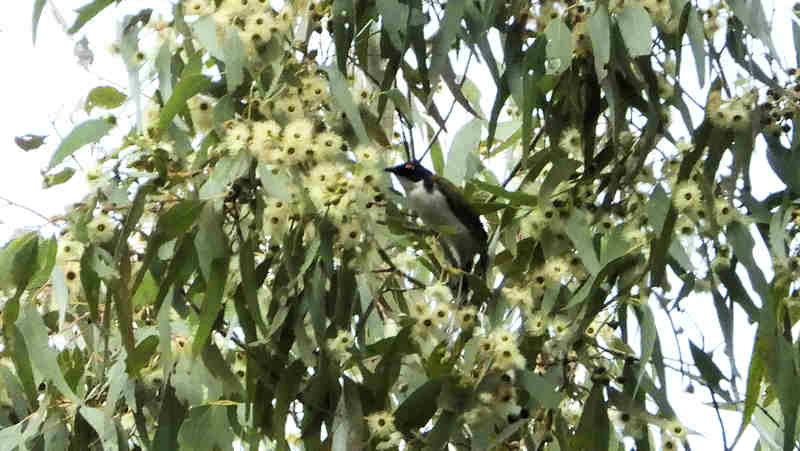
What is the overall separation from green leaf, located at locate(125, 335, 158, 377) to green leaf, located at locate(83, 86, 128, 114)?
0.62 m

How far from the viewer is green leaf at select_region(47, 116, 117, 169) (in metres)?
2.84

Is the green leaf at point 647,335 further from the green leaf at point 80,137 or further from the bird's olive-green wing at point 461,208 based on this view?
the green leaf at point 80,137

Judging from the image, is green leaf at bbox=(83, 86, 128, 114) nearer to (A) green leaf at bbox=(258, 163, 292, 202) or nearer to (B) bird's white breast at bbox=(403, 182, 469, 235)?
(B) bird's white breast at bbox=(403, 182, 469, 235)

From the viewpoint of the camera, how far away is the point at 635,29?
260cm

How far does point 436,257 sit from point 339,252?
308 mm

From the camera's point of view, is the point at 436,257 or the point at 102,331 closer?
the point at 102,331

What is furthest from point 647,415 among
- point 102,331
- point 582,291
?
point 102,331

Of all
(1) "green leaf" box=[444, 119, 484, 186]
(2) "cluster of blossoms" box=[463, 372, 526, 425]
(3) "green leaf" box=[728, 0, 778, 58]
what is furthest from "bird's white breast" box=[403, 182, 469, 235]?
(3) "green leaf" box=[728, 0, 778, 58]

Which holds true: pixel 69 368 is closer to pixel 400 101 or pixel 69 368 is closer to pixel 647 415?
pixel 400 101

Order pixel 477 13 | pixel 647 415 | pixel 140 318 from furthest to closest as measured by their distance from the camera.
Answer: pixel 140 318 → pixel 477 13 → pixel 647 415

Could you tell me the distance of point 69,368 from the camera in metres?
3.19

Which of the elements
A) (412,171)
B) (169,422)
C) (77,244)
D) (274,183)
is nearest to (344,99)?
(274,183)

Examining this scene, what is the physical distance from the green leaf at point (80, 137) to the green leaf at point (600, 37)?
979 millimetres

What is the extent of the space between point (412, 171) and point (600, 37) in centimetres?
101
